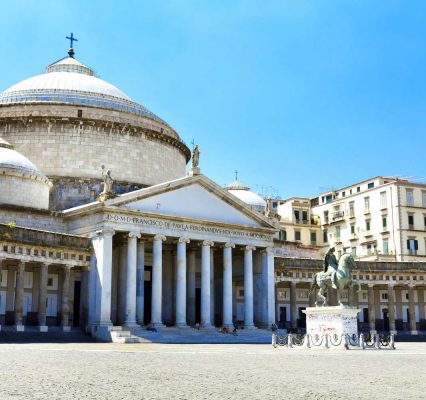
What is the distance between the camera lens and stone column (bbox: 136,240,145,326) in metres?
49.9

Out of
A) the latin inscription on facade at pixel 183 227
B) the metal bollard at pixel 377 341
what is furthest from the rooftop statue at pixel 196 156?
the metal bollard at pixel 377 341

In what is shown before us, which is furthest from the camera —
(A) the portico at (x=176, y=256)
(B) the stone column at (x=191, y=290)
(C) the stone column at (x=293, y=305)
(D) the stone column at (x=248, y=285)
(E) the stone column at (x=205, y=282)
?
(C) the stone column at (x=293, y=305)

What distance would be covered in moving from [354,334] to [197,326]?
17.1 metres

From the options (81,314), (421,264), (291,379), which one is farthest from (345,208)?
(291,379)

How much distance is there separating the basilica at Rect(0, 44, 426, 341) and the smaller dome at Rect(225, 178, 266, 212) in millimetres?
6977

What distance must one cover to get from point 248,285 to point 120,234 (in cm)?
1217

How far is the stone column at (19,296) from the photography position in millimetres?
43719

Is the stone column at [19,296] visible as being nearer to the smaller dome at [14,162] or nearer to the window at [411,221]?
the smaller dome at [14,162]

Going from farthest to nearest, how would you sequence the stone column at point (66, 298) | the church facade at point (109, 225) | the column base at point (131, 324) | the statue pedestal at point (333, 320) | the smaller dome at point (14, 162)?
1. the smaller dome at point (14, 162)
2. the church facade at point (109, 225)
3. the column base at point (131, 324)
4. the stone column at point (66, 298)
5. the statue pedestal at point (333, 320)

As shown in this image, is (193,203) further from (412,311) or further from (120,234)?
(412,311)

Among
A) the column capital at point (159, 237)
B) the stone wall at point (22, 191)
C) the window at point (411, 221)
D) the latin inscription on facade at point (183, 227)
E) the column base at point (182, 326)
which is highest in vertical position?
the window at point (411, 221)

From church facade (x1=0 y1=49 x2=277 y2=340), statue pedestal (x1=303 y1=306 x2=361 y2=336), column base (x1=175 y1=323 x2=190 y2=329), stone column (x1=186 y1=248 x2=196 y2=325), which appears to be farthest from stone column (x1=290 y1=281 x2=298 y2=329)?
statue pedestal (x1=303 y1=306 x2=361 y2=336)

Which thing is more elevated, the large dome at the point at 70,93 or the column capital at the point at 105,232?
the large dome at the point at 70,93

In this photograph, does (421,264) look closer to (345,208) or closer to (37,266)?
(345,208)
